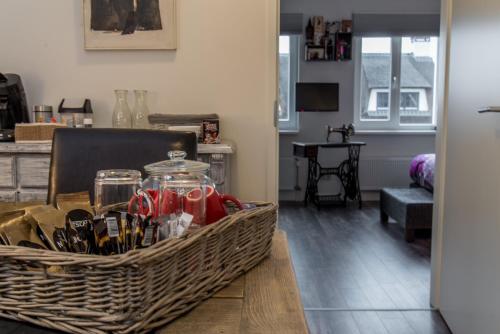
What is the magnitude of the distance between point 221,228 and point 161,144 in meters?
0.69

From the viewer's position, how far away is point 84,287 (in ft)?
1.93

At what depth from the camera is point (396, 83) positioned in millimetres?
6094

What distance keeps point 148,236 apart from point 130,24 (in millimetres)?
2084

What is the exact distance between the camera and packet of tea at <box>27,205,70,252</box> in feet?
2.17

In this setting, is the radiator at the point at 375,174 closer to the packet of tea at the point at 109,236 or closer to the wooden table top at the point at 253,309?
the wooden table top at the point at 253,309

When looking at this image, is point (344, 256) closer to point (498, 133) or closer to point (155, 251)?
point (498, 133)

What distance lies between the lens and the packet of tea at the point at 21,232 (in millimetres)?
689

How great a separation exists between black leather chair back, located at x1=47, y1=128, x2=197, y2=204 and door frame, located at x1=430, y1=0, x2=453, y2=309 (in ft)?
5.17

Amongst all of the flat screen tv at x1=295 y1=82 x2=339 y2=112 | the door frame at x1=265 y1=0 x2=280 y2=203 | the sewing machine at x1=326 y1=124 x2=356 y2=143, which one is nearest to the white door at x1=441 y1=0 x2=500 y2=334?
the door frame at x1=265 y1=0 x2=280 y2=203

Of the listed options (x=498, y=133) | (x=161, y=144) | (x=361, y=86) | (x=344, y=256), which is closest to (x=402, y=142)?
(x=361, y=86)

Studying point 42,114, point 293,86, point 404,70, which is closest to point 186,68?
point 42,114

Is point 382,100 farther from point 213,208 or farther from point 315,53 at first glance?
point 213,208

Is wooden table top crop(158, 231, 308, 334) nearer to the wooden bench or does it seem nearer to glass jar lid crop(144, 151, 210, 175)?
glass jar lid crop(144, 151, 210, 175)

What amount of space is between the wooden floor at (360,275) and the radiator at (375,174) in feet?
3.07
